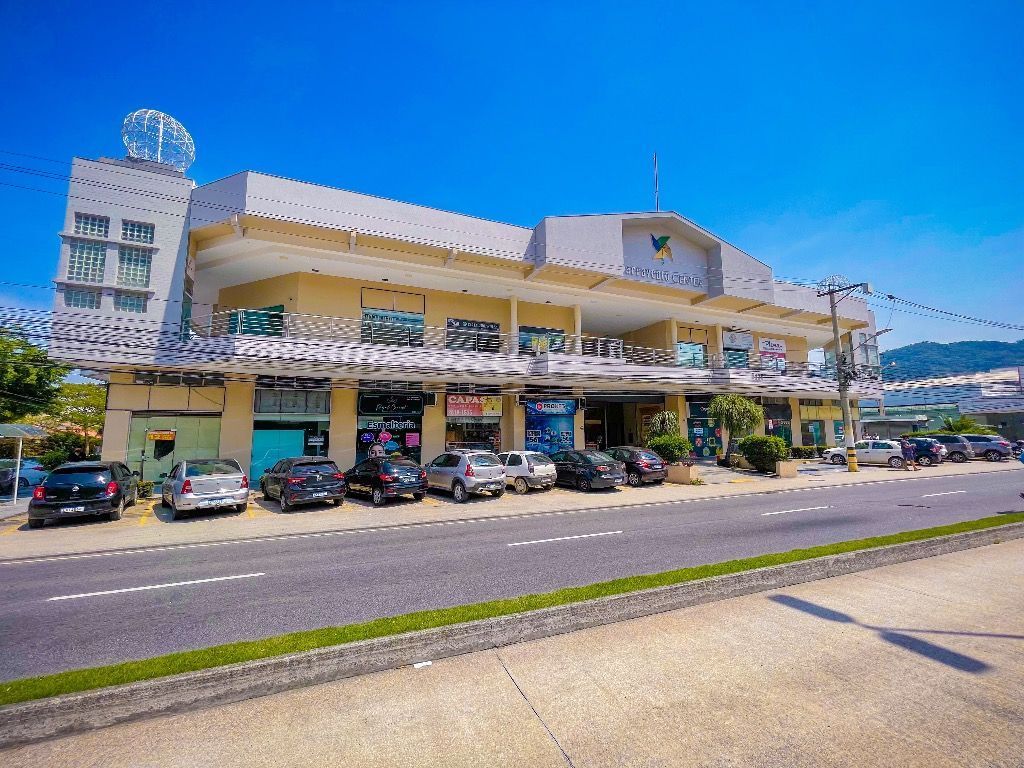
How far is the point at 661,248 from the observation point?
27.8 m

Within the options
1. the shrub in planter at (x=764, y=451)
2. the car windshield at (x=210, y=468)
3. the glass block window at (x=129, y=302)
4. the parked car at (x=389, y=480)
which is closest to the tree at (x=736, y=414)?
the shrub in planter at (x=764, y=451)

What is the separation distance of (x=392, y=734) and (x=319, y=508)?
1341cm

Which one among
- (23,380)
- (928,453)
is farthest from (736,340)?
(23,380)

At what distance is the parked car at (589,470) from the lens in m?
18.3

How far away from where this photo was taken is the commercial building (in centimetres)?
1759

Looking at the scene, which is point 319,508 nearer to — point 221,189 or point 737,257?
point 221,189

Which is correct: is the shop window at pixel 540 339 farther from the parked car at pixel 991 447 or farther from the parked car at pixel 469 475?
the parked car at pixel 991 447

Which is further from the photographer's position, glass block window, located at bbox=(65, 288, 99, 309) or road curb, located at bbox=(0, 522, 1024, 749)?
glass block window, located at bbox=(65, 288, 99, 309)

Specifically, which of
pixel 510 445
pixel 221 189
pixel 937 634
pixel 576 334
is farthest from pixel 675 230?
pixel 937 634

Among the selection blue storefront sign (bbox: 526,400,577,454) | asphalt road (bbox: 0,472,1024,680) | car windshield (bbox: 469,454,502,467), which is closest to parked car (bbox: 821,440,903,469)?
asphalt road (bbox: 0,472,1024,680)

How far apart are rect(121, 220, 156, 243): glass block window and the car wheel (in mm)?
14472

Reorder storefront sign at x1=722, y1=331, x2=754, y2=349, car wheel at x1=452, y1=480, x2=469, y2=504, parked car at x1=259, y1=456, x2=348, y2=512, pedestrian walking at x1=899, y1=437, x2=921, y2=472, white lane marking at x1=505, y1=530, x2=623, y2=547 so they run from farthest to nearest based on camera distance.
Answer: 1. storefront sign at x1=722, y1=331, x2=754, y2=349
2. pedestrian walking at x1=899, y1=437, x2=921, y2=472
3. car wheel at x1=452, y1=480, x2=469, y2=504
4. parked car at x1=259, y1=456, x2=348, y2=512
5. white lane marking at x1=505, y1=530, x2=623, y2=547

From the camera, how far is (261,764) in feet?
10.3

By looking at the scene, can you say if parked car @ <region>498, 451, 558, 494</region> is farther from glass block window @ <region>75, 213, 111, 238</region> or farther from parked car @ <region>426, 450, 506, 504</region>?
glass block window @ <region>75, 213, 111, 238</region>
